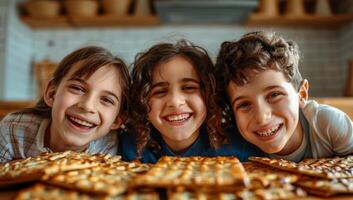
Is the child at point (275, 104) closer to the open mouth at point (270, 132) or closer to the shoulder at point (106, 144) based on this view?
the open mouth at point (270, 132)

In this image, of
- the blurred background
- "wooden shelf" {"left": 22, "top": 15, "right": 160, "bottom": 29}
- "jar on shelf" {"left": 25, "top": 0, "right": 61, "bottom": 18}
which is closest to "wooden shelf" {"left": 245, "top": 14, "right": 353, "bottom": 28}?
the blurred background

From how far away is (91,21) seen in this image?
2.72m

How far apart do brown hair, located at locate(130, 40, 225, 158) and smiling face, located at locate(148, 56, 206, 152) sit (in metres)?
0.02

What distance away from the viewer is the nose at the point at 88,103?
3.35 feet

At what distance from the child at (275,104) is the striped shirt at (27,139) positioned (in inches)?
16.5

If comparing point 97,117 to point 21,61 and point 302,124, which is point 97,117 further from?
point 21,61

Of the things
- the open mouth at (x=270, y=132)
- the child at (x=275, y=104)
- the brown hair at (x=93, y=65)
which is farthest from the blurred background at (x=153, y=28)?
the open mouth at (x=270, y=132)

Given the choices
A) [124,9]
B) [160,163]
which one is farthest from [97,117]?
[124,9]

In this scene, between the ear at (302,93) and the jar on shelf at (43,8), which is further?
the jar on shelf at (43,8)

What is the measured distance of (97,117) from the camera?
1049 mm

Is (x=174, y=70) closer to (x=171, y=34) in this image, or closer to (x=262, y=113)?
(x=262, y=113)

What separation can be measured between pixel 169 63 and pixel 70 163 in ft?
1.57

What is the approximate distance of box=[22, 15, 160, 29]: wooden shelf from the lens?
2.65 m

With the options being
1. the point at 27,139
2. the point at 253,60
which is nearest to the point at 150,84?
the point at 253,60
